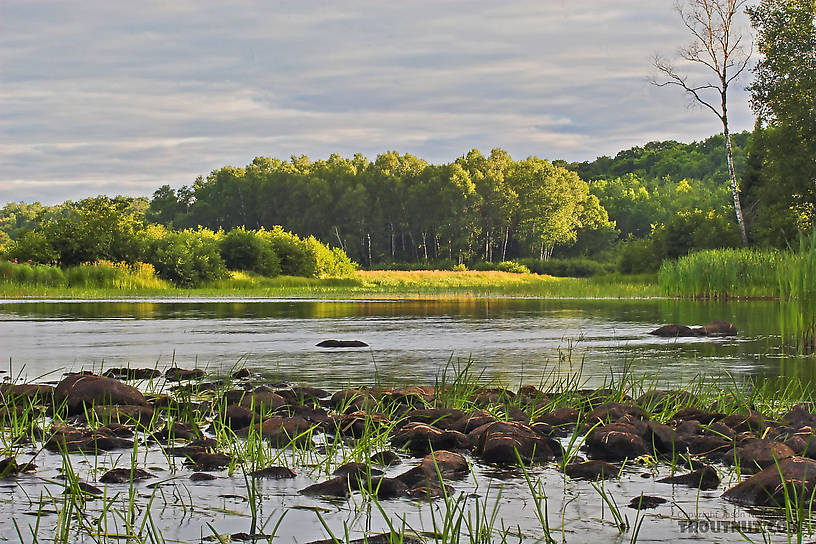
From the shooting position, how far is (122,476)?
188 inches

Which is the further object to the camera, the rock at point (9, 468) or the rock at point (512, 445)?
the rock at point (512, 445)

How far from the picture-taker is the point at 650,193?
134 m

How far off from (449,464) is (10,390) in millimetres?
3672

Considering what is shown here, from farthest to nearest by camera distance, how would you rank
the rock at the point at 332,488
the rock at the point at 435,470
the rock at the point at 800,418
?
the rock at the point at 800,418
the rock at the point at 435,470
the rock at the point at 332,488

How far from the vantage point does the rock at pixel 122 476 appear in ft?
15.5

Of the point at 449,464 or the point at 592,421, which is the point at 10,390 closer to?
the point at 449,464

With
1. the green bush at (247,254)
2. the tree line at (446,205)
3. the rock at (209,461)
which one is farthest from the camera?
the tree line at (446,205)

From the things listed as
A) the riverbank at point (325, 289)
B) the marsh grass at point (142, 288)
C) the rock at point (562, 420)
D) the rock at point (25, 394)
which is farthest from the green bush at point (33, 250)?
the rock at point (562, 420)

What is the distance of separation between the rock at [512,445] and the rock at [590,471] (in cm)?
27

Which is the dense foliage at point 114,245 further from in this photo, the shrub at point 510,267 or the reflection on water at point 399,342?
the shrub at point 510,267

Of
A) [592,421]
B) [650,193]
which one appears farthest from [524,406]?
[650,193]

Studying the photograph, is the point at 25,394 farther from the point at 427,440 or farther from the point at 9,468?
the point at 427,440

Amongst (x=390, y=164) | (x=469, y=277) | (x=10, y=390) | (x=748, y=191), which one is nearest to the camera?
(x=10, y=390)

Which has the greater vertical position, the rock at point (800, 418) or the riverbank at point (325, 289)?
the rock at point (800, 418)
